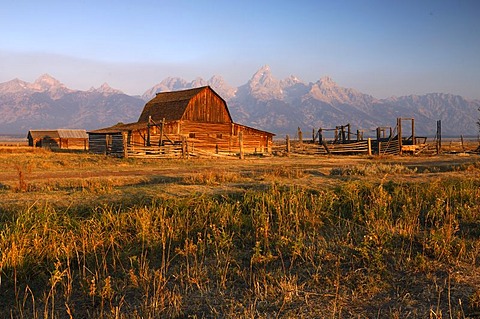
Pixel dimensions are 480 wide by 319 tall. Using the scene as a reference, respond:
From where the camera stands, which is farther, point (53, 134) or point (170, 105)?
point (53, 134)

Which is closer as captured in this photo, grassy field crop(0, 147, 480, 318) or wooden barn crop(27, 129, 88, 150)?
grassy field crop(0, 147, 480, 318)

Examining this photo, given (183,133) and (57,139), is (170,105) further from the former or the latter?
(57,139)

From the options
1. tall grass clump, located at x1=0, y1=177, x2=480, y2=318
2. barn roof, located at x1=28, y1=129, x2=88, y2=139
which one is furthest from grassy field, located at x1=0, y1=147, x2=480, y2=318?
barn roof, located at x1=28, y1=129, x2=88, y2=139

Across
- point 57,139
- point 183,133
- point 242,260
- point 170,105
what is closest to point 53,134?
point 57,139

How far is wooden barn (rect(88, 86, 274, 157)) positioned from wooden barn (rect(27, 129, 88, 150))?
2470 cm

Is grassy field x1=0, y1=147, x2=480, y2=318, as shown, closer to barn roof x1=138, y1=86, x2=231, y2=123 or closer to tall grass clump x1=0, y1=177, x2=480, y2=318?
tall grass clump x1=0, y1=177, x2=480, y2=318

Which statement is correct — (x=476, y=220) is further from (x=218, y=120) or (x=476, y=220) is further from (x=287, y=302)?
(x=218, y=120)

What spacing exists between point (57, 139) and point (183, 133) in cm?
3667

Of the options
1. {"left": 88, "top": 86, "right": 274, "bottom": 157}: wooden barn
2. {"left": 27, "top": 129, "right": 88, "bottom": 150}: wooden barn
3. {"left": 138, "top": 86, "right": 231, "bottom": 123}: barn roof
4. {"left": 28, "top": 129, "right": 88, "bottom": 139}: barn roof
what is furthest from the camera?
{"left": 28, "top": 129, "right": 88, "bottom": 139}: barn roof

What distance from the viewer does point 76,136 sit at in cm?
6450

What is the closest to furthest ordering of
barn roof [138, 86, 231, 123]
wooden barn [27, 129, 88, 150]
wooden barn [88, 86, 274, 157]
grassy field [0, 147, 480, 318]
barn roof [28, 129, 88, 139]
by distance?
grassy field [0, 147, 480, 318]
wooden barn [88, 86, 274, 157]
barn roof [138, 86, 231, 123]
wooden barn [27, 129, 88, 150]
barn roof [28, 129, 88, 139]

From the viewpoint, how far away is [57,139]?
61781mm

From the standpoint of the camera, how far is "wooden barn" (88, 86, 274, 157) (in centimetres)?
3161

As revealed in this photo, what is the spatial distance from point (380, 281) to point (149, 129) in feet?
97.4
